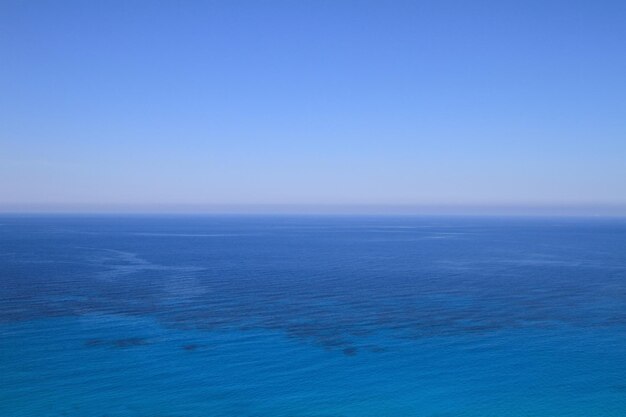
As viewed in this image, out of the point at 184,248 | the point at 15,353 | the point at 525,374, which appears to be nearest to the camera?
the point at 525,374

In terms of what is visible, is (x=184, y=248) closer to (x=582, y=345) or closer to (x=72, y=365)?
(x=72, y=365)

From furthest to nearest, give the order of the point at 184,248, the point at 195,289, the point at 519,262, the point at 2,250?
the point at 184,248 → the point at 2,250 → the point at 519,262 → the point at 195,289

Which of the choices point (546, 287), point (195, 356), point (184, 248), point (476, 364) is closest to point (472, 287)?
point (546, 287)

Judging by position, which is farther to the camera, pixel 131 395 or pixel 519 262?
pixel 519 262

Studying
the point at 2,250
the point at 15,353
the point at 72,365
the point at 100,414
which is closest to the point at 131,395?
the point at 100,414

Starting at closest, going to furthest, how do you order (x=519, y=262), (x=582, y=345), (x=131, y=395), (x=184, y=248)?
(x=131, y=395) → (x=582, y=345) → (x=519, y=262) → (x=184, y=248)

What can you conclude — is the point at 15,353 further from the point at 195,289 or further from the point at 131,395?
the point at 195,289
